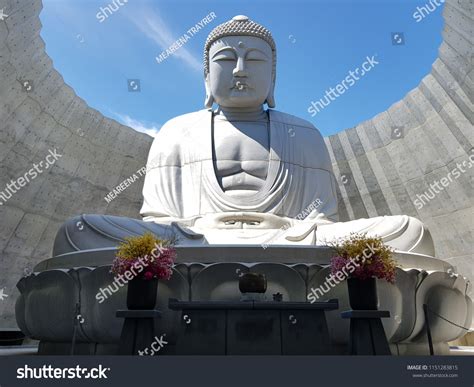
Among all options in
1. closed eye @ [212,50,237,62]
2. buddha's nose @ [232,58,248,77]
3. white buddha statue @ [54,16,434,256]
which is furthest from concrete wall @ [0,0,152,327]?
buddha's nose @ [232,58,248,77]

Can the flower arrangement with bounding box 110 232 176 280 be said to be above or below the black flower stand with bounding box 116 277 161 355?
above

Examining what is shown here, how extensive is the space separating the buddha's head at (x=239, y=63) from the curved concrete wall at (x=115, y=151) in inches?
116

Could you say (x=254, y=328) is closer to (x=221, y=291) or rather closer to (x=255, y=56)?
(x=221, y=291)

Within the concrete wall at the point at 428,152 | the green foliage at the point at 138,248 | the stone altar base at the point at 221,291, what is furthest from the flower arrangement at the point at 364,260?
the concrete wall at the point at 428,152

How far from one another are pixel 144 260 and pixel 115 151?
19.2 ft

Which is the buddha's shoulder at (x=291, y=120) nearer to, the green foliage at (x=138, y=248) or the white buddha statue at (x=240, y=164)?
the white buddha statue at (x=240, y=164)

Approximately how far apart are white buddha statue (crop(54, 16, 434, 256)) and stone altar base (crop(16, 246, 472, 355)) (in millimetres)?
740

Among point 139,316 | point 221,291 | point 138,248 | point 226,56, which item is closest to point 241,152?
point 226,56

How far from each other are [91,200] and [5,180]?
149 centimetres

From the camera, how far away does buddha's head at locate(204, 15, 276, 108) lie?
21.5ft

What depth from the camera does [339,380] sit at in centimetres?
230

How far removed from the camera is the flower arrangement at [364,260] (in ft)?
11.1

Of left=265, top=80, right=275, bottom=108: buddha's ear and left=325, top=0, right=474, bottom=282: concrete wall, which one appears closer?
left=265, top=80, right=275, bottom=108: buddha's ear

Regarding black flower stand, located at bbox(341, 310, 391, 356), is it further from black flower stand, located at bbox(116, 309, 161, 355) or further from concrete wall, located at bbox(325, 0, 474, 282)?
concrete wall, located at bbox(325, 0, 474, 282)
